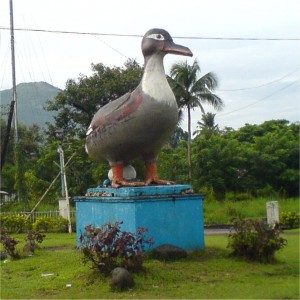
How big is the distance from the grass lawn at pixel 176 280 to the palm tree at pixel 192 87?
1719 centimetres

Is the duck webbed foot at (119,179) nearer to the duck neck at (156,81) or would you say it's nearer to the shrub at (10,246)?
the duck neck at (156,81)

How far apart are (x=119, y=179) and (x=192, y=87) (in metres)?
17.3

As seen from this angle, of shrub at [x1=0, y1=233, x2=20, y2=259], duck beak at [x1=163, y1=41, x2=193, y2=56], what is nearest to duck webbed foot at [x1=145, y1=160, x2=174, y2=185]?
duck beak at [x1=163, y1=41, x2=193, y2=56]

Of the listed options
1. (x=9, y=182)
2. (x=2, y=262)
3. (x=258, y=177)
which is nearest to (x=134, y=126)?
(x=2, y=262)

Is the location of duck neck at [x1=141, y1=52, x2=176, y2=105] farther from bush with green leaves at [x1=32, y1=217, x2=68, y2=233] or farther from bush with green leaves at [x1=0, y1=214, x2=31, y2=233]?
bush with green leaves at [x1=0, y1=214, x2=31, y2=233]

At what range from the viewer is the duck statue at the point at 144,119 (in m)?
10.4

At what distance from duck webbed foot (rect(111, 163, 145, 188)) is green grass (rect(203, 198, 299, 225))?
10.2 metres

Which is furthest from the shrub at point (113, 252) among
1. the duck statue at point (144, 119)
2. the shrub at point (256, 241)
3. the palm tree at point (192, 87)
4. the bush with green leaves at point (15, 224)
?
the palm tree at point (192, 87)

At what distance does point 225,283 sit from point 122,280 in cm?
156

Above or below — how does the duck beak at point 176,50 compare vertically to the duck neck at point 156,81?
above

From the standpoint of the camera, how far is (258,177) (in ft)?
98.4

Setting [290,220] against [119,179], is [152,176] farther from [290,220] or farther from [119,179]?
[290,220]

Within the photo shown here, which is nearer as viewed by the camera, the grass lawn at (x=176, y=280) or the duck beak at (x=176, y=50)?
the grass lawn at (x=176, y=280)

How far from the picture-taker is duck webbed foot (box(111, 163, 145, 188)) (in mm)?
10846
